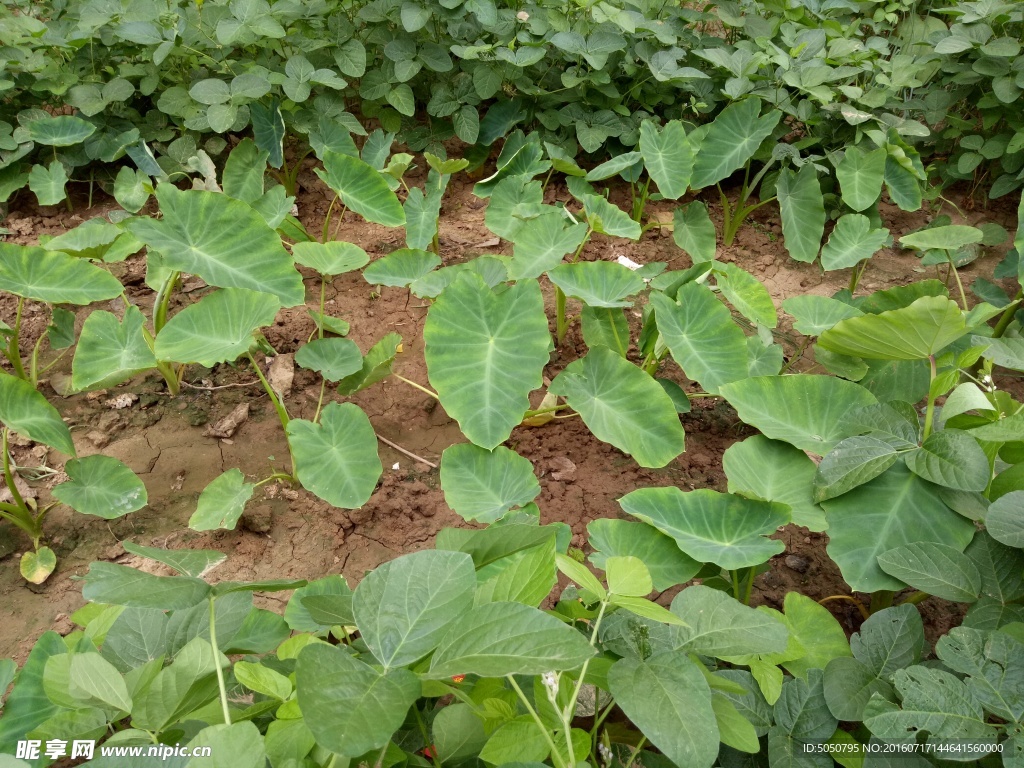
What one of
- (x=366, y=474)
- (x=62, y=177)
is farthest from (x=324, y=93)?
(x=366, y=474)

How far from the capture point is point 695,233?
2586 mm

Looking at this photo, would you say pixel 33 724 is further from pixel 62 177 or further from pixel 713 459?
pixel 62 177

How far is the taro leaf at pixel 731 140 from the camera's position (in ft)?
8.38

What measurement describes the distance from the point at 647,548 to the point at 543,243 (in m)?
1.02

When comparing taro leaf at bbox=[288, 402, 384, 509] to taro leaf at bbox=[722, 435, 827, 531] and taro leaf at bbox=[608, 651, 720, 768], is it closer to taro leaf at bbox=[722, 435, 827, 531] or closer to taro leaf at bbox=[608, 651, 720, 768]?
taro leaf at bbox=[722, 435, 827, 531]

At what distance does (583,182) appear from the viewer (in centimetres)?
262

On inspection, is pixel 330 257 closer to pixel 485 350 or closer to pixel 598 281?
pixel 485 350

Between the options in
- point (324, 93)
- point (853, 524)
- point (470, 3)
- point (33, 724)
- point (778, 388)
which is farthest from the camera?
point (324, 93)

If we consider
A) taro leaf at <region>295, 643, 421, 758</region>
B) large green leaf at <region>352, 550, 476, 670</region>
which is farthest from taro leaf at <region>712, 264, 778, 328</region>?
taro leaf at <region>295, 643, 421, 758</region>

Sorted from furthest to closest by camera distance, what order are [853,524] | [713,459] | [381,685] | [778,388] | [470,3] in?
[470,3] → [713,459] → [778,388] → [853,524] → [381,685]

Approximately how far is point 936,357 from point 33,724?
1.89 m

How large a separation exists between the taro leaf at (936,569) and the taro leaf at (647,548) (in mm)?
346

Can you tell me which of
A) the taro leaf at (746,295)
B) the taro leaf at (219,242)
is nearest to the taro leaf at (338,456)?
the taro leaf at (219,242)

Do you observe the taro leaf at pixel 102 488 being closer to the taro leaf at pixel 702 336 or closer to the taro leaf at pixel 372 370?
the taro leaf at pixel 372 370
